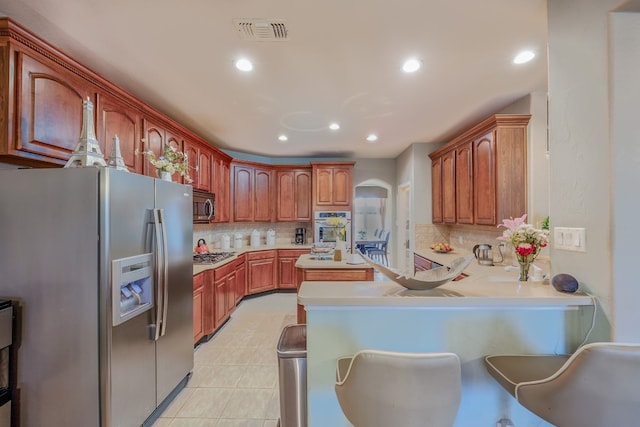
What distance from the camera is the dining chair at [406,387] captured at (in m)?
0.94

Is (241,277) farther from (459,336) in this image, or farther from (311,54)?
(459,336)

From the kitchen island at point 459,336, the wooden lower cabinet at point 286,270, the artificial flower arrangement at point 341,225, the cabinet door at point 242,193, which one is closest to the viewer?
the kitchen island at point 459,336

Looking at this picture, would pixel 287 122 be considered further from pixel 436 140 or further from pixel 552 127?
pixel 552 127

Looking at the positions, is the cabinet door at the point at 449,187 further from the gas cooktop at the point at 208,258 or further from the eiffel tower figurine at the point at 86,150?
the eiffel tower figurine at the point at 86,150

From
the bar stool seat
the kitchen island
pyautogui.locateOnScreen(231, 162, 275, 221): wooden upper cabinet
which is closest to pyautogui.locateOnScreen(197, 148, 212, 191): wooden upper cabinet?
pyautogui.locateOnScreen(231, 162, 275, 221): wooden upper cabinet

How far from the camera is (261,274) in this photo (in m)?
4.93

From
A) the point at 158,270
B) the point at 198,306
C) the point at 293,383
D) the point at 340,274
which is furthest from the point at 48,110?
the point at 340,274

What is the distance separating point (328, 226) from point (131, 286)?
Result: 389cm

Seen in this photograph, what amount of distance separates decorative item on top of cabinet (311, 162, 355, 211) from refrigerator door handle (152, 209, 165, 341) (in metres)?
3.69

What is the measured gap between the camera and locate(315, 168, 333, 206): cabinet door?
548 centimetres

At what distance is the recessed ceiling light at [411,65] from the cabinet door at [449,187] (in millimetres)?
1928

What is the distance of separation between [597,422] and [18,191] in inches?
111

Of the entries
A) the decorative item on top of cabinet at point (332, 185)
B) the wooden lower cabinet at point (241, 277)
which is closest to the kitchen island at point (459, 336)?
the wooden lower cabinet at point (241, 277)

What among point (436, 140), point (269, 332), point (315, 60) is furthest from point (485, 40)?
point (269, 332)
